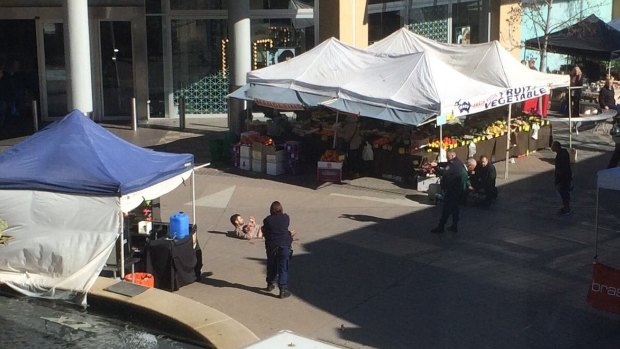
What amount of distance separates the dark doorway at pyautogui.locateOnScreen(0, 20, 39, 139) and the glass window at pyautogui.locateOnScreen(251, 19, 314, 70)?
6988mm

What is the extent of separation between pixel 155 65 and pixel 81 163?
57.0 ft

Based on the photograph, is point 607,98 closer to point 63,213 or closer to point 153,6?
point 153,6

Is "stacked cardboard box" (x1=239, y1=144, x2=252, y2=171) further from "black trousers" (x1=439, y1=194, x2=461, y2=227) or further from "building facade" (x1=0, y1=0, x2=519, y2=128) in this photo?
"black trousers" (x1=439, y1=194, x2=461, y2=227)

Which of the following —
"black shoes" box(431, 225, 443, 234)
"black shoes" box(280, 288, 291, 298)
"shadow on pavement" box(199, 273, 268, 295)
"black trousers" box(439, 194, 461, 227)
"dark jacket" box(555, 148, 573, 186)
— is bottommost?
"shadow on pavement" box(199, 273, 268, 295)

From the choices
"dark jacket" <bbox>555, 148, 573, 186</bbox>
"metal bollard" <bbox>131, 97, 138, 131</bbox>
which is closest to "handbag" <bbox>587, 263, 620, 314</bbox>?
"dark jacket" <bbox>555, 148, 573, 186</bbox>

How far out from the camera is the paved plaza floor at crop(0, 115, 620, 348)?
36.1ft

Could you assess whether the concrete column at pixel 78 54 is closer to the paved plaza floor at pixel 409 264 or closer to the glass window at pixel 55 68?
the paved plaza floor at pixel 409 264

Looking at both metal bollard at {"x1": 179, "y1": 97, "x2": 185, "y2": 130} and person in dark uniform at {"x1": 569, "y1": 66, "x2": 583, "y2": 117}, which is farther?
person in dark uniform at {"x1": 569, "y1": 66, "x2": 583, "y2": 117}

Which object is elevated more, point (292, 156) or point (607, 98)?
point (607, 98)

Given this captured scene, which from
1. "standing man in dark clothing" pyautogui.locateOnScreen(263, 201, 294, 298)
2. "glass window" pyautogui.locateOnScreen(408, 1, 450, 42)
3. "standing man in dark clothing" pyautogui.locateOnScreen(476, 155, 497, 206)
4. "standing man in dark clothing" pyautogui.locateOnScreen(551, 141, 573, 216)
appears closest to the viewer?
"standing man in dark clothing" pyautogui.locateOnScreen(263, 201, 294, 298)

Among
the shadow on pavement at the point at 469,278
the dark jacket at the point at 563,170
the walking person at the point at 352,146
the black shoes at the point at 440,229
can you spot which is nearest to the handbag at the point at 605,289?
the shadow on pavement at the point at 469,278

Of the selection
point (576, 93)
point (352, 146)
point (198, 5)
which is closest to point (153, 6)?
point (198, 5)

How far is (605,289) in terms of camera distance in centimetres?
1107

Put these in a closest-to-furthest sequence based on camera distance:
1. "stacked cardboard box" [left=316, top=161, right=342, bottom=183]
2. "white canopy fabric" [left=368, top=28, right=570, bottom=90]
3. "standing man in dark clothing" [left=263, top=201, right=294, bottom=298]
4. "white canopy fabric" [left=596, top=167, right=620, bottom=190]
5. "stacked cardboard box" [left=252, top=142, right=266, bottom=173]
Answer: "white canopy fabric" [left=596, top=167, right=620, bottom=190], "standing man in dark clothing" [left=263, top=201, right=294, bottom=298], "stacked cardboard box" [left=316, top=161, right=342, bottom=183], "white canopy fabric" [left=368, top=28, right=570, bottom=90], "stacked cardboard box" [left=252, top=142, right=266, bottom=173]
